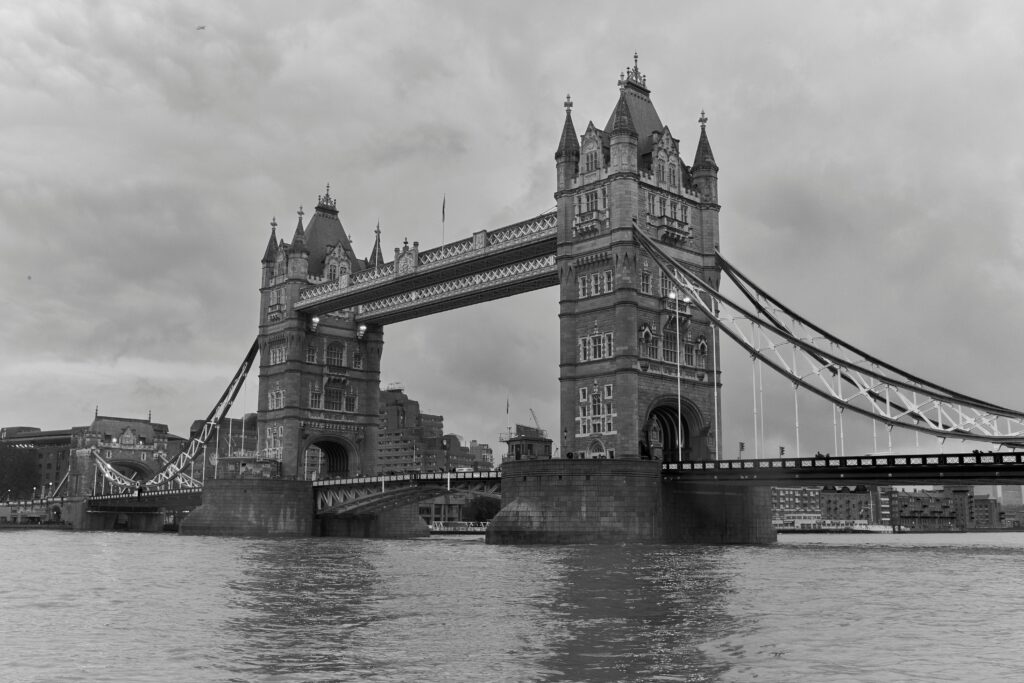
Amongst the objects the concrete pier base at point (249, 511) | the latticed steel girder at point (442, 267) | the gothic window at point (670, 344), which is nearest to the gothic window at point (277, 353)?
the latticed steel girder at point (442, 267)

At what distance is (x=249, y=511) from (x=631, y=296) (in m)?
43.2

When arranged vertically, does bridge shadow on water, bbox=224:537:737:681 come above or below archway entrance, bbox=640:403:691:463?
below

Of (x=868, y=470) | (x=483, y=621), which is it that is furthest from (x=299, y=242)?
(x=483, y=621)

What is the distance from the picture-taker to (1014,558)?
5944 cm

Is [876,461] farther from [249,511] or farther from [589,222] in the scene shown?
[249,511]

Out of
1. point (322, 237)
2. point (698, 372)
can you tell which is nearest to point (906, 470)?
point (698, 372)

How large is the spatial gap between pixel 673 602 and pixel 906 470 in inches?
1376

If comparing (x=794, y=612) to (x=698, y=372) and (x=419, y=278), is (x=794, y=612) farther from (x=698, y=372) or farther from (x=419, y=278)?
(x=419, y=278)

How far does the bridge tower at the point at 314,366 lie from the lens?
353 ft

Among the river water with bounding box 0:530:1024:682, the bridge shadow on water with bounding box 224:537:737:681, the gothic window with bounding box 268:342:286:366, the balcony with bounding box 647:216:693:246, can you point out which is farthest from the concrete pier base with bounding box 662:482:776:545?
the gothic window with bounding box 268:342:286:366

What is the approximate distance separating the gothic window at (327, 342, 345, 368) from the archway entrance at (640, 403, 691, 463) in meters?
40.3

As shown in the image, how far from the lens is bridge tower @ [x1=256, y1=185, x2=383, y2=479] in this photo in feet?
353

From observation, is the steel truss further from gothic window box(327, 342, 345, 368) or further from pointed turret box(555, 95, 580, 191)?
pointed turret box(555, 95, 580, 191)

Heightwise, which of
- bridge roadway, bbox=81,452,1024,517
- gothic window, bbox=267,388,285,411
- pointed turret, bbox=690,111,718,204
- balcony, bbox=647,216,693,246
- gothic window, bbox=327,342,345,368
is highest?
pointed turret, bbox=690,111,718,204
